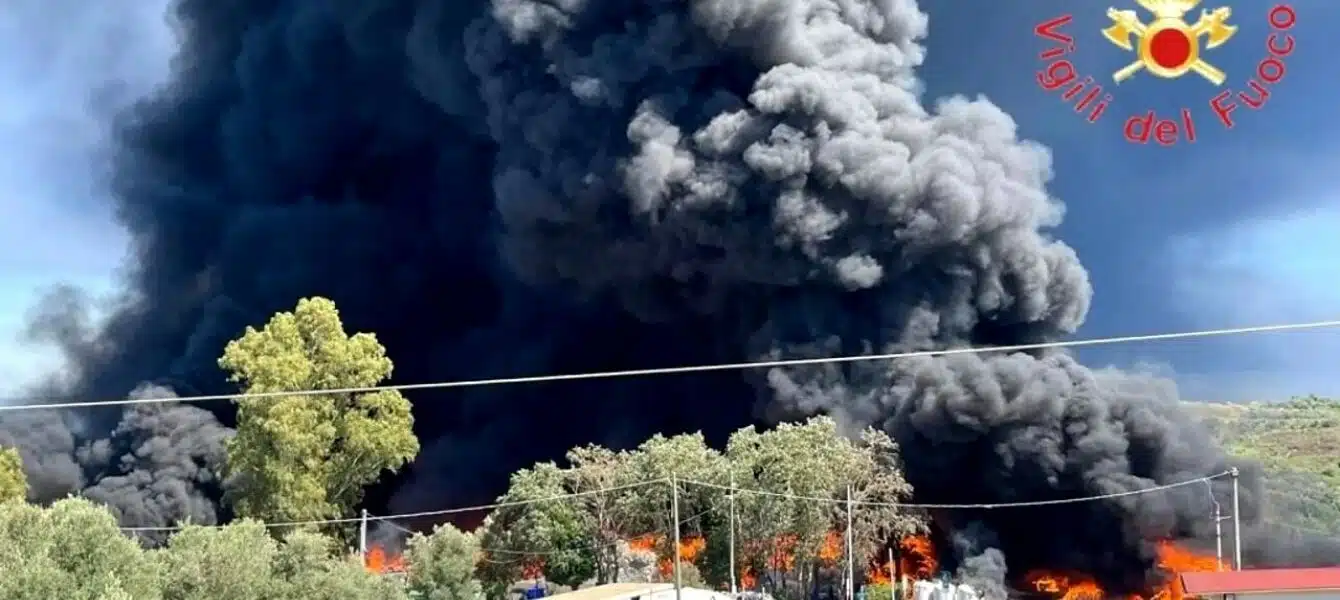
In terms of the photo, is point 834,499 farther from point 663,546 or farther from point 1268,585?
point 1268,585

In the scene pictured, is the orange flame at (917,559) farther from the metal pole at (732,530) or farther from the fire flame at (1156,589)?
the metal pole at (732,530)

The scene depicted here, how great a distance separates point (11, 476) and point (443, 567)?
53.5 feet

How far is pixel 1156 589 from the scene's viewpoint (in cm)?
3812

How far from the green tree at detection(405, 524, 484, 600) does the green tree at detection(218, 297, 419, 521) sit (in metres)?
2.29

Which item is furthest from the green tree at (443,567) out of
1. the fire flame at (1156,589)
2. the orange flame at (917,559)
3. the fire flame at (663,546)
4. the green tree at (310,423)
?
the fire flame at (1156,589)

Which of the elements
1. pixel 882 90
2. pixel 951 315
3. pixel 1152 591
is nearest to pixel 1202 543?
pixel 1152 591

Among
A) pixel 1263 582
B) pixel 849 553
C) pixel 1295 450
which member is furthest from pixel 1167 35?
pixel 1295 450

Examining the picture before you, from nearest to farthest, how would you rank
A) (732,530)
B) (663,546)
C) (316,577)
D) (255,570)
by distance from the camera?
1. (255,570)
2. (316,577)
3. (732,530)
4. (663,546)

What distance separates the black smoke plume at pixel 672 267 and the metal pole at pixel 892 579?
7.26ft

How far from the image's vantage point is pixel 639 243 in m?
47.9

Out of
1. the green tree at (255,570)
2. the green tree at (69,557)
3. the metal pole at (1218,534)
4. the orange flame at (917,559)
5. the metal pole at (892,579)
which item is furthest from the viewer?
the orange flame at (917,559)

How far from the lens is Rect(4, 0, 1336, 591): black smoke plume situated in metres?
40.8

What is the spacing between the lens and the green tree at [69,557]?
1958cm

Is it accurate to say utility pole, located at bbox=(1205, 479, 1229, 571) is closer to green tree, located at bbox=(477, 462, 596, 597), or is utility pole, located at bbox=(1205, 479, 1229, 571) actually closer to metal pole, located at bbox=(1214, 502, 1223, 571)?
metal pole, located at bbox=(1214, 502, 1223, 571)
